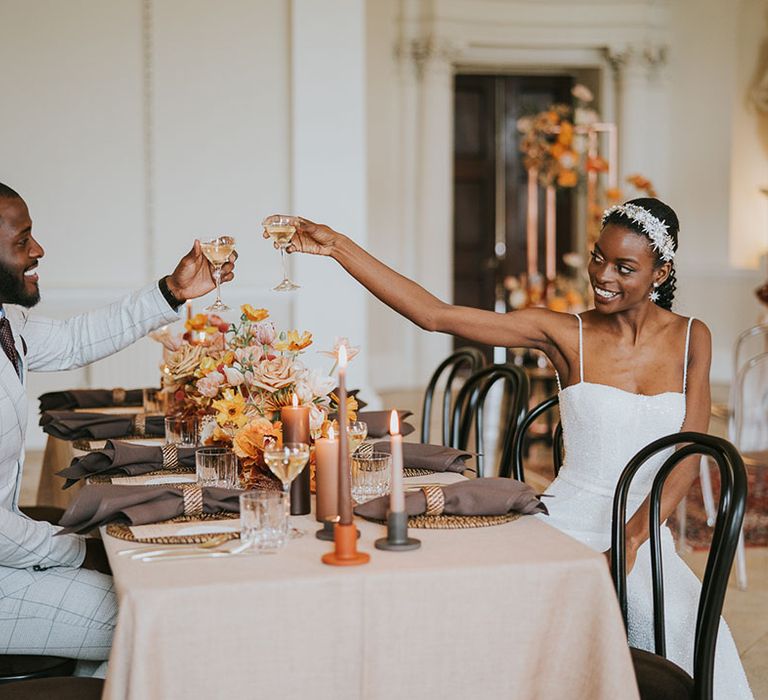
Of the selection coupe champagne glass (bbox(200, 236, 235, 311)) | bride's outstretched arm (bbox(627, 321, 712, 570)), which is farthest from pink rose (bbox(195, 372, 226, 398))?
bride's outstretched arm (bbox(627, 321, 712, 570))

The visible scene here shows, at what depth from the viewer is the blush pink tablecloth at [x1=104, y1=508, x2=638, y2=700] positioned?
1.59 m

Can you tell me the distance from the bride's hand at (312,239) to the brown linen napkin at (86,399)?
4.30 ft

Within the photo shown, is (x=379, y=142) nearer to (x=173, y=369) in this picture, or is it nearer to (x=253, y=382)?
(x=173, y=369)

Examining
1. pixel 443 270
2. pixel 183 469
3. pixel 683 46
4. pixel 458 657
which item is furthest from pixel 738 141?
pixel 458 657

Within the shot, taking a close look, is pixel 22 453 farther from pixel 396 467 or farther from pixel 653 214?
pixel 653 214

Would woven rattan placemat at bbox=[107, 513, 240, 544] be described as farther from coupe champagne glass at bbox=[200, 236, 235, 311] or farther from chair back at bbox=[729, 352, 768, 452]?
chair back at bbox=[729, 352, 768, 452]

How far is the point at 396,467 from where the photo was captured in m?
1.73

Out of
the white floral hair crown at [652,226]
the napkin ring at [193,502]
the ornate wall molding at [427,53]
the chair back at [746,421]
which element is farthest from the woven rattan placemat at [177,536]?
the ornate wall molding at [427,53]

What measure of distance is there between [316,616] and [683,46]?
29.2 feet

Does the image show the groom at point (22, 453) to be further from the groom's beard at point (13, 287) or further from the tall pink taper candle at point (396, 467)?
the tall pink taper candle at point (396, 467)

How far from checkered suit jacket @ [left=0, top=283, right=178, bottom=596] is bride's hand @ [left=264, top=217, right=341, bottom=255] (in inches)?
15.8

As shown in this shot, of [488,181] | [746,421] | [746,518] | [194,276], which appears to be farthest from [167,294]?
[488,181]

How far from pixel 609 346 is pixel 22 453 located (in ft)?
4.56

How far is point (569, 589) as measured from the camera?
1.73 m
